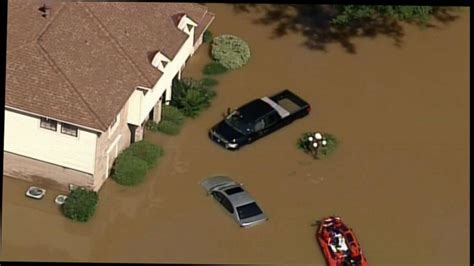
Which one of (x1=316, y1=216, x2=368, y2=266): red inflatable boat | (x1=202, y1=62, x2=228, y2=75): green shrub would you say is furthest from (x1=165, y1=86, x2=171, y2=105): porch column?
(x1=316, y1=216, x2=368, y2=266): red inflatable boat

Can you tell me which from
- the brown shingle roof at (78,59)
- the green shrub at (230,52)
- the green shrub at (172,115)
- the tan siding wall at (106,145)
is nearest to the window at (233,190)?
the tan siding wall at (106,145)

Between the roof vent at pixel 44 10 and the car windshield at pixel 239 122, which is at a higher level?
the roof vent at pixel 44 10

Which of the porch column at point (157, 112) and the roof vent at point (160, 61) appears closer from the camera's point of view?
the roof vent at point (160, 61)

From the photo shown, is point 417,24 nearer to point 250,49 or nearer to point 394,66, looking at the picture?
point 394,66

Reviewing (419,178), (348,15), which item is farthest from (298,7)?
(419,178)

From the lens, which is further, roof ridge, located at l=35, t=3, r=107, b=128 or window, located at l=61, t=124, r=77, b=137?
window, located at l=61, t=124, r=77, b=137

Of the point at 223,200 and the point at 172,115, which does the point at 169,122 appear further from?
the point at 223,200

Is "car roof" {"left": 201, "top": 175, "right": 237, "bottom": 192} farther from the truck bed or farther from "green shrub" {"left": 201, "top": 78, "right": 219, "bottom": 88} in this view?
"green shrub" {"left": 201, "top": 78, "right": 219, "bottom": 88}

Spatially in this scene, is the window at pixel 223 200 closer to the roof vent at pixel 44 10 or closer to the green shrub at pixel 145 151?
the green shrub at pixel 145 151
